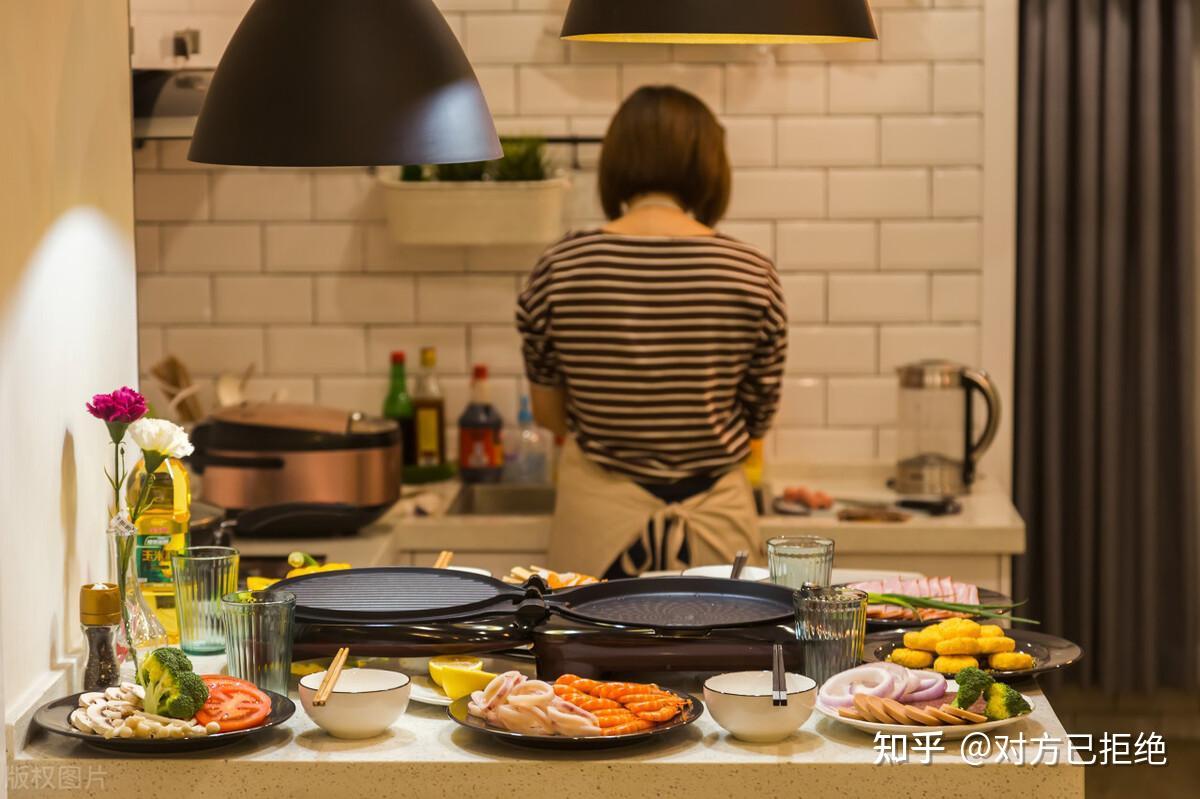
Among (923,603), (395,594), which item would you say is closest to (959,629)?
(923,603)

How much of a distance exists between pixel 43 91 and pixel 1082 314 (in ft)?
8.43

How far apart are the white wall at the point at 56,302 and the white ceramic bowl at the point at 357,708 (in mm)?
329

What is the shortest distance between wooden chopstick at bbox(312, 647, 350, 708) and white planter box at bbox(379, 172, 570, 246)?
1.85m

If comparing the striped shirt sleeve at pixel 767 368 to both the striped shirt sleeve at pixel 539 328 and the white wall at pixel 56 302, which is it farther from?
the white wall at pixel 56 302

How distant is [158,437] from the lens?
6.12 feet

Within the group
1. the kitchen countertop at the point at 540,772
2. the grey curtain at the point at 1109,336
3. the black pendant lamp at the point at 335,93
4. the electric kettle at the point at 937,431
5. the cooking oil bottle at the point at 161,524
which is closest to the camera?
the kitchen countertop at the point at 540,772

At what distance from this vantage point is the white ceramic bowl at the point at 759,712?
158cm

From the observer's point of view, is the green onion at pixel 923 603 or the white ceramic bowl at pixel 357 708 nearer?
the white ceramic bowl at pixel 357 708

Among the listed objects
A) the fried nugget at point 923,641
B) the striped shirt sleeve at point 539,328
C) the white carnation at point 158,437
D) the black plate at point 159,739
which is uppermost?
the striped shirt sleeve at point 539,328

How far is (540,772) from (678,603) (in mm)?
462

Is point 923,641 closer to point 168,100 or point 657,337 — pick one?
point 657,337

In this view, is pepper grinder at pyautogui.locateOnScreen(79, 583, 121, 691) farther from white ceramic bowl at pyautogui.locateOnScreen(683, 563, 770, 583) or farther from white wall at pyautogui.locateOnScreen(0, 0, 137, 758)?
white ceramic bowl at pyautogui.locateOnScreen(683, 563, 770, 583)

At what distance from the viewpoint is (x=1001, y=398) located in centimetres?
362

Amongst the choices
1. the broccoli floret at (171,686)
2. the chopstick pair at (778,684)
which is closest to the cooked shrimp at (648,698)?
the chopstick pair at (778,684)
